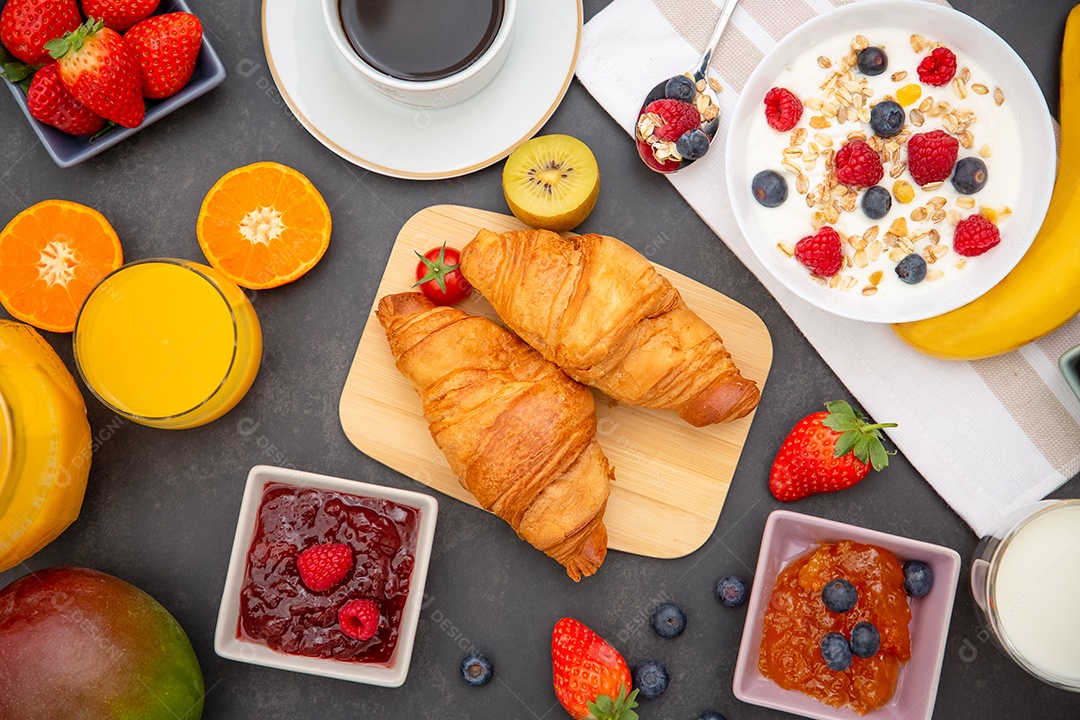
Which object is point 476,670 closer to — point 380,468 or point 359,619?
point 359,619

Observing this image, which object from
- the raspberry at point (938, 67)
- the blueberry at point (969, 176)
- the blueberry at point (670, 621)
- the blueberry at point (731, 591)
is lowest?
the blueberry at point (670, 621)

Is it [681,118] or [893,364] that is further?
[893,364]

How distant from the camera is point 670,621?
1943mm

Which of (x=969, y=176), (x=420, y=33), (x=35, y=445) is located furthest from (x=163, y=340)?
(x=969, y=176)

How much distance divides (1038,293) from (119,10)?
2.11 m

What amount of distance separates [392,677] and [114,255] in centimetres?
116

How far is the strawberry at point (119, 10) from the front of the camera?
1823 mm

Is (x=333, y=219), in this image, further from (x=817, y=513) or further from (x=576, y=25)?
(x=817, y=513)

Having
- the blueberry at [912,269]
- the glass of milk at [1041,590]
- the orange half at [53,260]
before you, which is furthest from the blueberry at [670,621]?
the orange half at [53,260]

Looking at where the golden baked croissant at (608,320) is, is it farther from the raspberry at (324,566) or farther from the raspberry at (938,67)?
the raspberry at (938,67)

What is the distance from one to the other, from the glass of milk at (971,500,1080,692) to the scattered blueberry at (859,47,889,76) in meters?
1.02

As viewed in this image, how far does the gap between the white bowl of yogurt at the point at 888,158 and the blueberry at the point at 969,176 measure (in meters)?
0.02

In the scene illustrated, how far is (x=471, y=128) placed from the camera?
1896 mm

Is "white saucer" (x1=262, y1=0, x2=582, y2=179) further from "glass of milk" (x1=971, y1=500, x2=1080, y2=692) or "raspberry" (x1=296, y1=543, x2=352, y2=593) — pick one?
"glass of milk" (x1=971, y1=500, x2=1080, y2=692)
